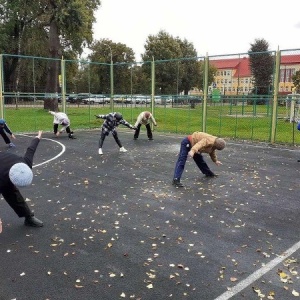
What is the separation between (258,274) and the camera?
404cm

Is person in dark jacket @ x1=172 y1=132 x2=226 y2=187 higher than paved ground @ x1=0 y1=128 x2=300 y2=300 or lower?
higher

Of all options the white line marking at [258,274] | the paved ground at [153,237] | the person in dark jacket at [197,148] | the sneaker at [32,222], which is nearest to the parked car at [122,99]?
the paved ground at [153,237]

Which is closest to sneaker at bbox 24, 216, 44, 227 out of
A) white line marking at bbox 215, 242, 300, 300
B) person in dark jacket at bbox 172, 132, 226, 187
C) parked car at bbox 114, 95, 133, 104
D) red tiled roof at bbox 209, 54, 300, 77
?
white line marking at bbox 215, 242, 300, 300

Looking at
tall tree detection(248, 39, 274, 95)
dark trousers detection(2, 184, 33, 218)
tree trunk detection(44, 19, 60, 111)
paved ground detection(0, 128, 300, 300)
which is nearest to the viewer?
paved ground detection(0, 128, 300, 300)

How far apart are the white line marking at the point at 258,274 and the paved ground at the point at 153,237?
0.4 inches

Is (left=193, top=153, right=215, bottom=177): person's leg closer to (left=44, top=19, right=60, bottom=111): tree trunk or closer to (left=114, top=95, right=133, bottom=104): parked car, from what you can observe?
(left=44, top=19, right=60, bottom=111): tree trunk

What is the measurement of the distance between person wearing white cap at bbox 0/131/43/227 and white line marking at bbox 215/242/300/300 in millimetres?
2574

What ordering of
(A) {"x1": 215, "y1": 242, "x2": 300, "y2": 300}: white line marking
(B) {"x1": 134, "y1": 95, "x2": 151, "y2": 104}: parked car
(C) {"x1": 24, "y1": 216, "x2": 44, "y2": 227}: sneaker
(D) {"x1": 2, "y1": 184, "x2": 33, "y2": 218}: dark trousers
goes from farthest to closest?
(B) {"x1": 134, "y1": 95, "x2": 151, "y2": 104}: parked car
(C) {"x1": 24, "y1": 216, "x2": 44, "y2": 227}: sneaker
(D) {"x1": 2, "y1": 184, "x2": 33, "y2": 218}: dark trousers
(A) {"x1": 215, "y1": 242, "x2": 300, "y2": 300}: white line marking

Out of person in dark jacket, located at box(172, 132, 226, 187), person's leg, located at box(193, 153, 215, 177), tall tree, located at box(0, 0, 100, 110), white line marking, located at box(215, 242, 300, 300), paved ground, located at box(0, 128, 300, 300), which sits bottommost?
paved ground, located at box(0, 128, 300, 300)

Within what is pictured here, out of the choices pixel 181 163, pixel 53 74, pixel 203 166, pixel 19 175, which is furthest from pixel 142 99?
pixel 19 175

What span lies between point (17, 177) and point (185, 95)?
14069 millimetres

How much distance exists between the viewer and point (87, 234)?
5.18 meters

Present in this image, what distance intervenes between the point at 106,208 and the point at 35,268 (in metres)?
2.26

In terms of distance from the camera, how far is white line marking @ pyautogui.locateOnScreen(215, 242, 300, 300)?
3.64 m
